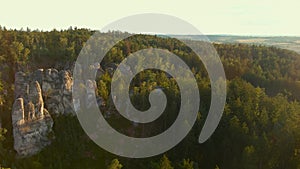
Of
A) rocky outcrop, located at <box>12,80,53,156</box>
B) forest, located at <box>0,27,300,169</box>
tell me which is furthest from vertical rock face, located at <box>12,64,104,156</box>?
forest, located at <box>0,27,300,169</box>

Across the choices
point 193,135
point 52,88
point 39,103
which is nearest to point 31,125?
point 39,103

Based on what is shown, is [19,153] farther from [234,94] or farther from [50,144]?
[234,94]

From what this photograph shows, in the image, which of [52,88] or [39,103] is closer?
[39,103]

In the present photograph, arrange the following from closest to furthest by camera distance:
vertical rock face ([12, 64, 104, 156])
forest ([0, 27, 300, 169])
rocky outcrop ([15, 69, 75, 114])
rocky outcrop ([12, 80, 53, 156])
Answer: forest ([0, 27, 300, 169]), rocky outcrop ([12, 80, 53, 156]), vertical rock face ([12, 64, 104, 156]), rocky outcrop ([15, 69, 75, 114])

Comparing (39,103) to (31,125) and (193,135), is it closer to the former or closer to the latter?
(31,125)

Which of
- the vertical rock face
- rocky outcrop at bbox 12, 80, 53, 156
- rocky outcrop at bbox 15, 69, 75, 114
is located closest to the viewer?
rocky outcrop at bbox 12, 80, 53, 156

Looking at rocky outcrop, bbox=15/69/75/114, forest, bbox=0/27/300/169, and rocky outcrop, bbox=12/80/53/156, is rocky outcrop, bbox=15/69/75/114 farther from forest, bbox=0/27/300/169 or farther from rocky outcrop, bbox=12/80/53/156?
rocky outcrop, bbox=12/80/53/156

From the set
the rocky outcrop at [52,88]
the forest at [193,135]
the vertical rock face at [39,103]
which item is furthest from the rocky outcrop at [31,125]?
the rocky outcrop at [52,88]

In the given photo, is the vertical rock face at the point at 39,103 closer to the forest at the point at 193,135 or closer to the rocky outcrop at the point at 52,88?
the rocky outcrop at the point at 52,88

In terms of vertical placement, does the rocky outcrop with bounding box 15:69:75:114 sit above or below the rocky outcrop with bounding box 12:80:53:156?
above
